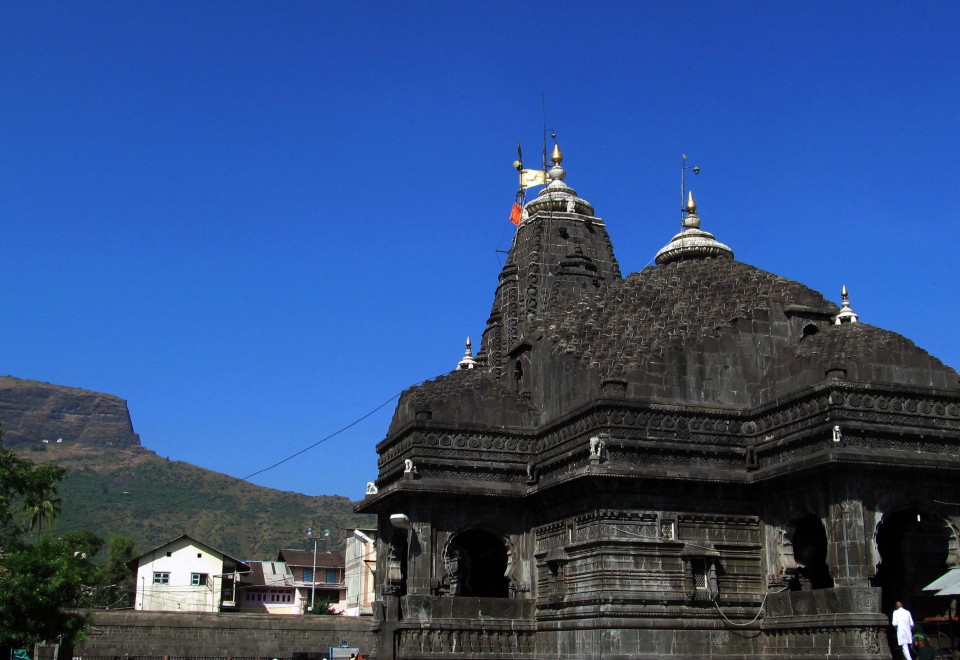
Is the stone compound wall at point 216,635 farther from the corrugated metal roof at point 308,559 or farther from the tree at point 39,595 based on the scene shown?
the corrugated metal roof at point 308,559

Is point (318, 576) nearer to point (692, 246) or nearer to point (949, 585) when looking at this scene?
point (692, 246)

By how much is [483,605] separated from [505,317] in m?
11.2

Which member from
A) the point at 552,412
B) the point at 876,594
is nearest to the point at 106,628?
the point at 552,412

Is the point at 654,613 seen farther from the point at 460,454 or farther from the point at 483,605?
the point at 460,454

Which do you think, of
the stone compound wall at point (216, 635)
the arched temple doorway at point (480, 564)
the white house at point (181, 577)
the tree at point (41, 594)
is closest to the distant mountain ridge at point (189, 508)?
the white house at point (181, 577)

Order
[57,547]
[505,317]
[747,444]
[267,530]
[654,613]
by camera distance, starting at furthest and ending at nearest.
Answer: [267,530]
[505,317]
[57,547]
[747,444]
[654,613]

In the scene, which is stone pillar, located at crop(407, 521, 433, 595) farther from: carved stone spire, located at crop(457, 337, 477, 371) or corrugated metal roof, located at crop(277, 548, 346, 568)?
corrugated metal roof, located at crop(277, 548, 346, 568)

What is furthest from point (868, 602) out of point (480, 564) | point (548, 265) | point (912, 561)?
point (548, 265)

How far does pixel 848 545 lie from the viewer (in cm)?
2153

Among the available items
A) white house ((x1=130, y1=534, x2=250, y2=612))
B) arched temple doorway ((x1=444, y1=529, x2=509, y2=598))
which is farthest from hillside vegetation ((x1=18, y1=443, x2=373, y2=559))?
arched temple doorway ((x1=444, y1=529, x2=509, y2=598))

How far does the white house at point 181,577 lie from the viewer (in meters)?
58.2

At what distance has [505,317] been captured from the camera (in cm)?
3475

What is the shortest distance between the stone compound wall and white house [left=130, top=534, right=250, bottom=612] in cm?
1762

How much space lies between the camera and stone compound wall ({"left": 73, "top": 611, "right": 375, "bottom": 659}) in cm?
3950
